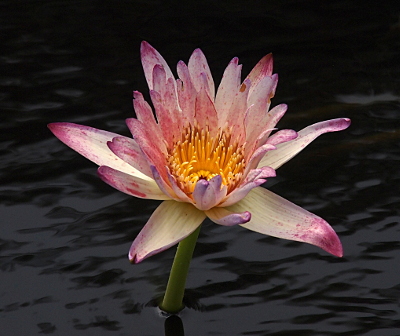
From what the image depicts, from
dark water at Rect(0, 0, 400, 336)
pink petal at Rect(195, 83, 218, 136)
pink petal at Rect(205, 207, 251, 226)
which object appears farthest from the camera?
dark water at Rect(0, 0, 400, 336)

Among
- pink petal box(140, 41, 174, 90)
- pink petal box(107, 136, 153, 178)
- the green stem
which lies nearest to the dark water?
the green stem

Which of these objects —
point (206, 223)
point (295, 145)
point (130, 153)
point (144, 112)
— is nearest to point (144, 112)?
point (144, 112)

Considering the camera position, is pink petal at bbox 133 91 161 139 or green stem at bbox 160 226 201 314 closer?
pink petal at bbox 133 91 161 139

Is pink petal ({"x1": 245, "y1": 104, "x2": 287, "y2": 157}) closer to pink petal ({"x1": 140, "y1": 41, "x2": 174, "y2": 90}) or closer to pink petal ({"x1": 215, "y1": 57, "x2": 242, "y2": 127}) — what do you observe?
pink petal ({"x1": 215, "y1": 57, "x2": 242, "y2": 127})

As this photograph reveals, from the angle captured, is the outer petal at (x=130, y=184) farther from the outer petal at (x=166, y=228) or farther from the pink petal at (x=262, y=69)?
the pink petal at (x=262, y=69)

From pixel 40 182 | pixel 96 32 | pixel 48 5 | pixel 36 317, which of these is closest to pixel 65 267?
pixel 36 317

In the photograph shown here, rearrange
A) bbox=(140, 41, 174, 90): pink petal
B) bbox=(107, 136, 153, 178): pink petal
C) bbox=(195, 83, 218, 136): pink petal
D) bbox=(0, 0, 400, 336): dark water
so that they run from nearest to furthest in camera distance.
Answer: bbox=(107, 136, 153, 178): pink petal, bbox=(195, 83, 218, 136): pink petal, bbox=(140, 41, 174, 90): pink petal, bbox=(0, 0, 400, 336): dark water
